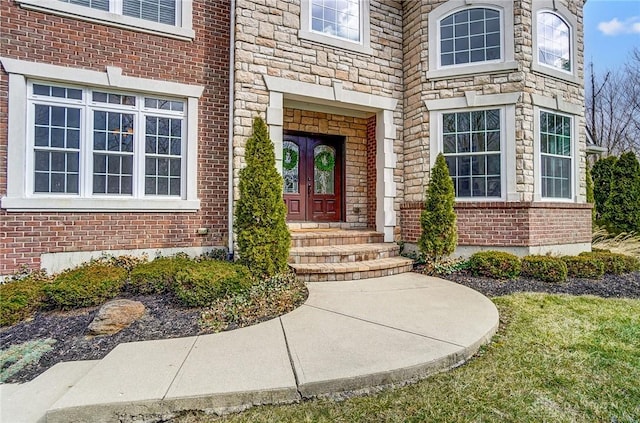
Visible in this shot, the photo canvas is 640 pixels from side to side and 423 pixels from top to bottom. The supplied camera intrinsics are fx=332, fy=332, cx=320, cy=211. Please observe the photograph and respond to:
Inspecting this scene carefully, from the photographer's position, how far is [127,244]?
17.9 ft

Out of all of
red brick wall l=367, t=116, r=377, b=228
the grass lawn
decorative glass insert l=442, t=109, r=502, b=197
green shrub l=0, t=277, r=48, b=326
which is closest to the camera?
the grass lawn

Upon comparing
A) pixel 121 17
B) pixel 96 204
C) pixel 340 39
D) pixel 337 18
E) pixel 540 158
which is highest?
pixel 337 18

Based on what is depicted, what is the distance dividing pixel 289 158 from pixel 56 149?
433 cm

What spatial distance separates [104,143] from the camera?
5.41m

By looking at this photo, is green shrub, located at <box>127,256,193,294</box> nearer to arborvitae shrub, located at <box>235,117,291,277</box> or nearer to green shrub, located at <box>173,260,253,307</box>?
green shrub, located at <box>173,260,253,307</box>

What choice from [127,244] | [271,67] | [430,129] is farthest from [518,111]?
[127,244]

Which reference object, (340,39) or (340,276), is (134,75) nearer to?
(340,39)

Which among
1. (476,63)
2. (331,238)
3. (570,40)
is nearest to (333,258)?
(331,238)

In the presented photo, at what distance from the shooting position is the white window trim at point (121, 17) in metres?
5.02

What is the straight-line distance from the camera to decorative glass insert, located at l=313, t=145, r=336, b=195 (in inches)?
319

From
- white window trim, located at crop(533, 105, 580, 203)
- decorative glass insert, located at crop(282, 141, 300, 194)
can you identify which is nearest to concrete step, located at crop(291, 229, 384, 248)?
decorative glass insert, located at crop(282, 141, 300, 194)

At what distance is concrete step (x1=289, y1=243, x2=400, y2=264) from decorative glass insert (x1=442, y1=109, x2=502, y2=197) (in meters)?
2.16

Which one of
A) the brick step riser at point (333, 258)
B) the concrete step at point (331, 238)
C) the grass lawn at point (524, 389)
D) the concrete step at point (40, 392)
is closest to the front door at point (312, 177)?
the concrete step at point (331, 238)

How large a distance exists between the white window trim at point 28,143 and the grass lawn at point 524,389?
4.30m
